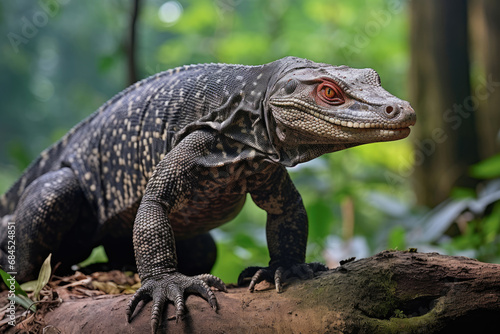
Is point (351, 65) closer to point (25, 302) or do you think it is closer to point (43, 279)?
point (43, 279)

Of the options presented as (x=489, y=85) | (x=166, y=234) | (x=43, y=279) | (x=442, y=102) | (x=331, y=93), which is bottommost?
(x=43, y=279)

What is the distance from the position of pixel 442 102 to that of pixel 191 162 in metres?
6.68

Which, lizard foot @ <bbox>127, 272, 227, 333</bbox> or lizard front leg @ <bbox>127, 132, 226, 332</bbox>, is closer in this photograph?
lizard foot @ <bbox>127, 272, 227, 333</bbox>

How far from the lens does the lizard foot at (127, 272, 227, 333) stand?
3043 mm

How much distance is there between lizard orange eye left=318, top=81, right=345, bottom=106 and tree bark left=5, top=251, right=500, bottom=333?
1.03 m

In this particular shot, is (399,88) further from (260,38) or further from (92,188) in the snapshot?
(92,188)

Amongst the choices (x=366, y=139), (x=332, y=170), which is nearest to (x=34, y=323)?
(x=366, y=139)

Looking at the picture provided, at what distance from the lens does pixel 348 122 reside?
2.97m

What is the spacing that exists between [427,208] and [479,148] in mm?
1526

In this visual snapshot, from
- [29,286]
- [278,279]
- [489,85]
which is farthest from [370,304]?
[489,85]

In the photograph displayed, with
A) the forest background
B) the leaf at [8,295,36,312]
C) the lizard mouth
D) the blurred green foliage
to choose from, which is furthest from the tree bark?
the blurred green foliage

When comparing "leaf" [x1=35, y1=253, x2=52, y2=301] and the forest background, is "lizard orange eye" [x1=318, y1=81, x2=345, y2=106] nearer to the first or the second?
the forest background

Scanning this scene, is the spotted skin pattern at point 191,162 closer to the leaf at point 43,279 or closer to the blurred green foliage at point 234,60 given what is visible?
the leaf at point 43,279

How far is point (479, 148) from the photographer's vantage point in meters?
8.98
